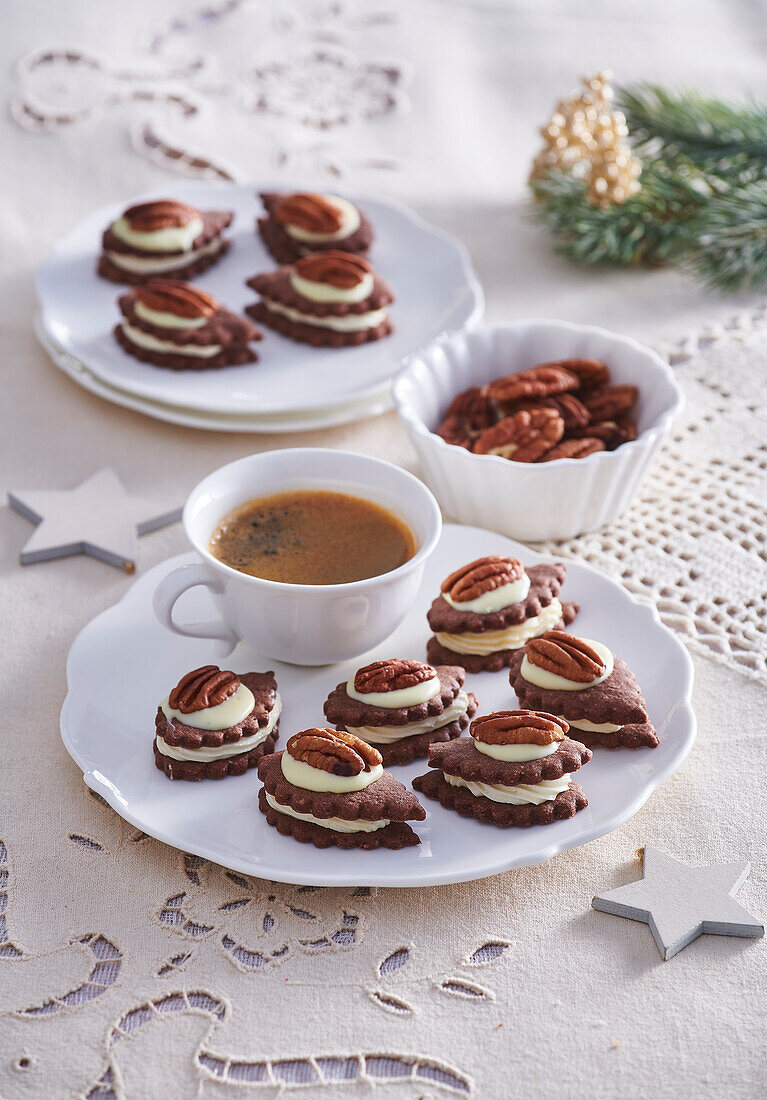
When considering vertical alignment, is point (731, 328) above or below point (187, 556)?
above

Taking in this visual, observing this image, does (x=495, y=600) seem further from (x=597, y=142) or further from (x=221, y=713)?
(x=597, y=142)

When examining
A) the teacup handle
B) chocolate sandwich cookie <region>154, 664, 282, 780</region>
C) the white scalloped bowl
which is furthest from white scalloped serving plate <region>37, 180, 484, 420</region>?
chocolate sandwich cookie <region>154, 664, 282, 780</region>

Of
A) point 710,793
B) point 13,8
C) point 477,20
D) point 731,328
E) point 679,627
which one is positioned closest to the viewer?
point 710,793

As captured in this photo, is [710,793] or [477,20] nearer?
[710,793]

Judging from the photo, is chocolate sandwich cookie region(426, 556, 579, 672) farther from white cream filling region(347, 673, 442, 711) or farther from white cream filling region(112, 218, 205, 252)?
white cream filling region(112, 218, 205, 252)

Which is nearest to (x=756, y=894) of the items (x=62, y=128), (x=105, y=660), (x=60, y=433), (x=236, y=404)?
(x=105, y=660)

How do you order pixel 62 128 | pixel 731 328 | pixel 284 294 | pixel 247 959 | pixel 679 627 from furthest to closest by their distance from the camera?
pixel 62 128 → pixel 731 328 → pixel 284 294 → pixel 679 627 → pixel 247 959

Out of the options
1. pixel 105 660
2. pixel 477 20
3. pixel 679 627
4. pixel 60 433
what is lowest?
pixel 60 433

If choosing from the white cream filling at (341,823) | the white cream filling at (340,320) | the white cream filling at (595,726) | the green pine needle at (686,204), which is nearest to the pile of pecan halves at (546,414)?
the white cream filling at (340,320)

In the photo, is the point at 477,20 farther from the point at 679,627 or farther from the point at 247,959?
the point at 247,959
